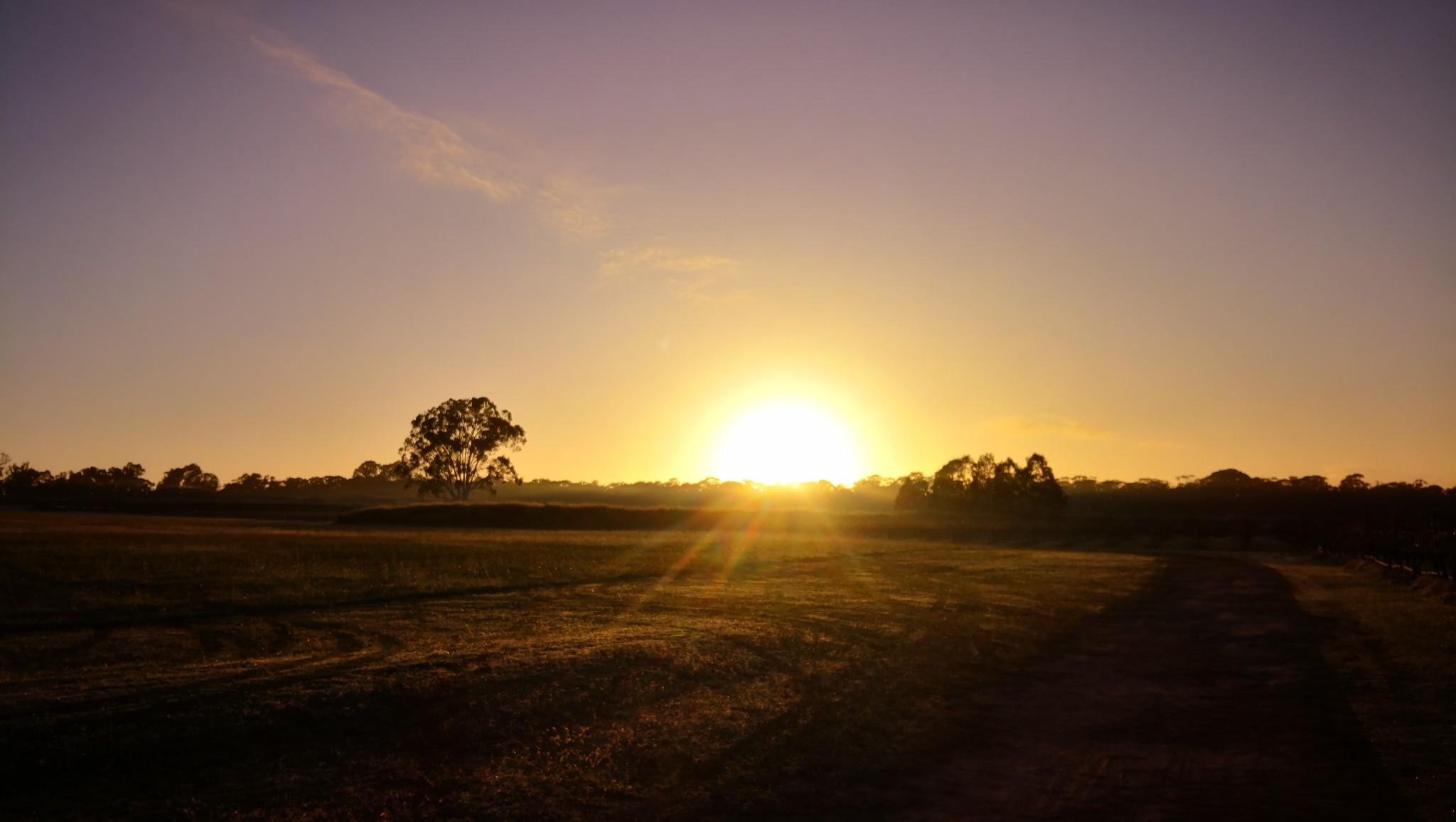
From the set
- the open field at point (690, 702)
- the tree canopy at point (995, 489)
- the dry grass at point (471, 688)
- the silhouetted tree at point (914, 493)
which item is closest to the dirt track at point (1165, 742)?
the open field at point (690, 702)

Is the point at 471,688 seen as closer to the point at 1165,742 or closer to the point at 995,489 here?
the point at 1165,742

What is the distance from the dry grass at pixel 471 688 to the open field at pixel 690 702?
61 mm

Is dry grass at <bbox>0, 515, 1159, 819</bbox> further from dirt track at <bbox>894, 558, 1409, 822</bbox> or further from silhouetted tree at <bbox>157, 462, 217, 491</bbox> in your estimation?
silhouetted tree at <bbox>157, 462, 217, 491</bbox>

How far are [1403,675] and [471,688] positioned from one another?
52.9 feet

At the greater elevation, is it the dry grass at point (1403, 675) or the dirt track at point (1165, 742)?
the dry grass at point (1403, 675)

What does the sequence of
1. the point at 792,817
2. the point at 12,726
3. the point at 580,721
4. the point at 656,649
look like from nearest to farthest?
the point at 792,817
the point at 12,726
the point at 580,721
the point at 656,649

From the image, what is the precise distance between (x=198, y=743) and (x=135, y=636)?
31.5 feet

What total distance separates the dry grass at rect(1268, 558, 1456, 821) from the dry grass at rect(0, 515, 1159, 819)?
5449 mm

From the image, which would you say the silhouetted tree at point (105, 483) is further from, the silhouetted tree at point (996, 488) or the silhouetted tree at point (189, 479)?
the silhouetted tree at point (996, 488)

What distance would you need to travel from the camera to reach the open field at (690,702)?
9.78 m

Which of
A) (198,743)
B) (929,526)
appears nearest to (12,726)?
(198,743)

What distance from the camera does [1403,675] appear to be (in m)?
16.8

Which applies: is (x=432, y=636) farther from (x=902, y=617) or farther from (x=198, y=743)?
(x=902, y=617)

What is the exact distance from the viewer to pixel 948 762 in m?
11.7
